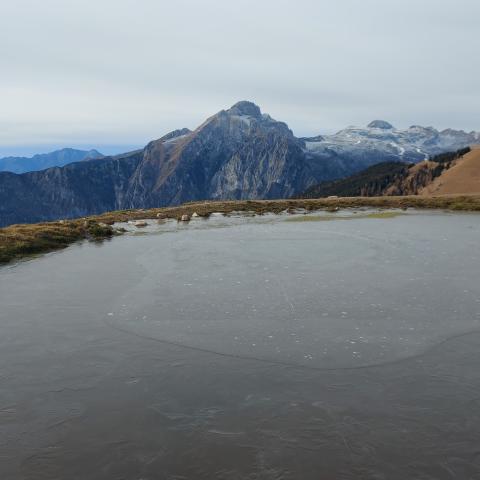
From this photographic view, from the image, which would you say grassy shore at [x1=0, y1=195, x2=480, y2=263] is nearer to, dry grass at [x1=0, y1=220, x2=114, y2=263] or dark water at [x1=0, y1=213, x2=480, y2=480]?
dry grass at [x1=0, y1=220, x2=114, y2=263]

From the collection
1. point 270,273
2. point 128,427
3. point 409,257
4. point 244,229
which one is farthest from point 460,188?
point 128,427

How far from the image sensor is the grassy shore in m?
47.0

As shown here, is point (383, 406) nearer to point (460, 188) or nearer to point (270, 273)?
point (270, 273)

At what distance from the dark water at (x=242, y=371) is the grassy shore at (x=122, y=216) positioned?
11525 mm

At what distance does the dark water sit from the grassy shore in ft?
37.8

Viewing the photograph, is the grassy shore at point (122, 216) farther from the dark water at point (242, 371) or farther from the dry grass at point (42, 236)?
the dark water at point (242, 371)

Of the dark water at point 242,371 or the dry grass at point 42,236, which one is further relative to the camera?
the dry grass at point 42,236

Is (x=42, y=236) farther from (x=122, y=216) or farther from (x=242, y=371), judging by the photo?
(x=242, y=371)

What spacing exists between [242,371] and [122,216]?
63.2 metres

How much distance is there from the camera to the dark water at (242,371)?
45.1ft

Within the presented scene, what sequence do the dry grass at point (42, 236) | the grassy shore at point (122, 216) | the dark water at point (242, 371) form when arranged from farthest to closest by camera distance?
the grassy shore at point (122, 216)
the dry grass at point (42, 236)
the dark water at point (242, 371)

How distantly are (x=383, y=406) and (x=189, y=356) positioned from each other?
822 cm

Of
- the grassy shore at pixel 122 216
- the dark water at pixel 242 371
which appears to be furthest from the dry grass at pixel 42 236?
the dark water at pixel 242 371

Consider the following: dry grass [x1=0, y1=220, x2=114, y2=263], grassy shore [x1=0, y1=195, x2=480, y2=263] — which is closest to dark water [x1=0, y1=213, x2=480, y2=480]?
dry grass [x1=0, y1=220, x2=114, y2=263]
